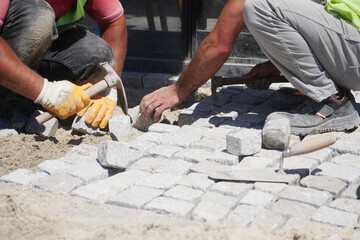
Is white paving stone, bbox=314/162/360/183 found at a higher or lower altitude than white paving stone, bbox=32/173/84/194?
lower

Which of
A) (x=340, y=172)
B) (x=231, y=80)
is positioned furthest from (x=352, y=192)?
(x=231, y=80)

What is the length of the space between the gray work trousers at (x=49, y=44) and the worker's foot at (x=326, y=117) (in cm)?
177

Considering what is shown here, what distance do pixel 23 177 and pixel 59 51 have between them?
1.78 meters

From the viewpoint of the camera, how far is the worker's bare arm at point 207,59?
13.0 feet

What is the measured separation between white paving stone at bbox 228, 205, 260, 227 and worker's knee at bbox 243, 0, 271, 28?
65.2 inches

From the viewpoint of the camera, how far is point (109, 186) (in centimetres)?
309

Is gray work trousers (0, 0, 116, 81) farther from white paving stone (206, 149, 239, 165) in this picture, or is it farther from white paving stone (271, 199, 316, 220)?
white paving stone (271, 199, 316, 220)

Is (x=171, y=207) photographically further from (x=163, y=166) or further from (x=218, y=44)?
(x=218, y=44)

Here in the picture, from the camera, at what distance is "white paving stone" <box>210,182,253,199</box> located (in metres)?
2.96

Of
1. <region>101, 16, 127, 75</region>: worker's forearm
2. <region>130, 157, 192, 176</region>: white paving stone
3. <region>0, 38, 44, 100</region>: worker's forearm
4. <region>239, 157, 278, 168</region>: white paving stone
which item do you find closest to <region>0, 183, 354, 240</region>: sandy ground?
<region>130, 157, 192, 176</region>: white paving stone

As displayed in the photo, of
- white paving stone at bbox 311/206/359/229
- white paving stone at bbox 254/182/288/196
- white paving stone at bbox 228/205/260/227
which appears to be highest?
white paving stone at bbox 228/205/260/227

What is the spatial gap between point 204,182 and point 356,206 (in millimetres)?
900

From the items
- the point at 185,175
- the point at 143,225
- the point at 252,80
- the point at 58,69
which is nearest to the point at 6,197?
the point at 143,225

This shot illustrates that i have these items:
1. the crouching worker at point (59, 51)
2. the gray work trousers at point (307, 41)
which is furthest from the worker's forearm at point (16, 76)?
the gray work trousers at point (307, 41)
